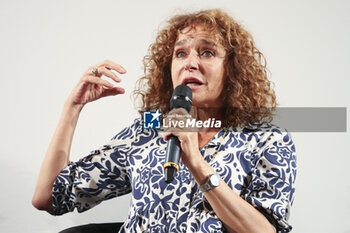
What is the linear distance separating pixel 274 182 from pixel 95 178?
25.1 inches

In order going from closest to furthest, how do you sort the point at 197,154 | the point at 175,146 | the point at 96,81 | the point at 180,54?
1. the point at 175,146
2. the point at 197,154
3. the point at 96,81
4. the point at 180,54

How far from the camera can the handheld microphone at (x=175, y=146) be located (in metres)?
0.88

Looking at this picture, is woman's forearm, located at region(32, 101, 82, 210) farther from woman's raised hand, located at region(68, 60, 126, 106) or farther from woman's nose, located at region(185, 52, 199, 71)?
woman's nose, located at region(185, 52, 199, 71)

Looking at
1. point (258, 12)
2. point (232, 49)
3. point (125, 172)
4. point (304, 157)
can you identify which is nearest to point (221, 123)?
point (232, 49)

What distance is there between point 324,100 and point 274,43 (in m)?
0.36

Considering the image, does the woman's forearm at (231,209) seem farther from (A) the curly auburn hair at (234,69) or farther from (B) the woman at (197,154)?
(A) the curly auburn hair at (234,69)

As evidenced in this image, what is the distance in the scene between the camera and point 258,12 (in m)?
1.91

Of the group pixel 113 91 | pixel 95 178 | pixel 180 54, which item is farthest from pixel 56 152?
pixel 180 54

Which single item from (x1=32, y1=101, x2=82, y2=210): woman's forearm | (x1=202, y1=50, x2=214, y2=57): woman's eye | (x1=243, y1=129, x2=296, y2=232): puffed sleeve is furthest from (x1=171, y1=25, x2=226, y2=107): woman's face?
(x1=32, y1=101, x2=82, y2=210): woman's forearm

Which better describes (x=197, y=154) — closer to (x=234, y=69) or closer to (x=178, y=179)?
(x=178, y=179)

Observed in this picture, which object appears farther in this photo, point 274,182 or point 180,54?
point 180,54

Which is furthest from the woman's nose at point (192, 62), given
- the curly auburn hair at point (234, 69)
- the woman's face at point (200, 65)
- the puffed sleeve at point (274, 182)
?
the puffed sleeve at point (274, 182)

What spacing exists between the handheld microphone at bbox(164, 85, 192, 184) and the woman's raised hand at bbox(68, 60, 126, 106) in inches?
11.4

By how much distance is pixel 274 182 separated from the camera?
1.19 metres
